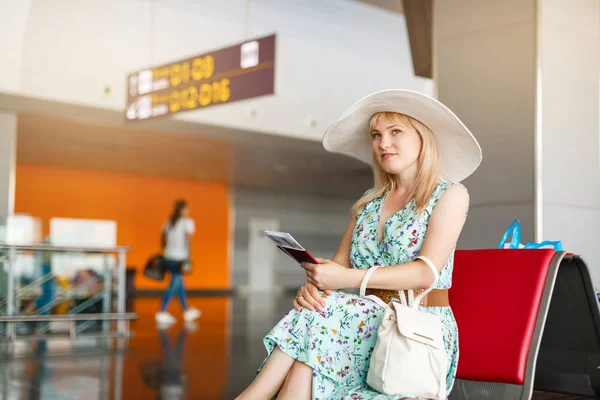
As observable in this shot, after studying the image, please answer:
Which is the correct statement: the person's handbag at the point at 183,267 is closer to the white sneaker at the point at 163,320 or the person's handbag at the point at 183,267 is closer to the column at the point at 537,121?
the white sneaker at the point at 163,320

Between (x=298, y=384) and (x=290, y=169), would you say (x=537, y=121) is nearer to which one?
(x=298, y=384)

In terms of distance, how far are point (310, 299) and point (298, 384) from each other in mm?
252

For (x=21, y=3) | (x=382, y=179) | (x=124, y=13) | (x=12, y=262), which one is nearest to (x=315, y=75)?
(x=124, y=13)

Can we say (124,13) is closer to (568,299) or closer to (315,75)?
(315,75)

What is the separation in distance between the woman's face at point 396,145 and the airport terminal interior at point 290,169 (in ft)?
0.05

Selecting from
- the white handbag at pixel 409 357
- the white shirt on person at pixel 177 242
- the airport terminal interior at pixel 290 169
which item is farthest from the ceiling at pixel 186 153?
the white handbag at pixel 409 357

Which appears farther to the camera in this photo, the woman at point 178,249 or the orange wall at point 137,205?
the orange wall at point 137,205

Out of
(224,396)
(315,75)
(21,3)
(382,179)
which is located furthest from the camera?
(315,75)

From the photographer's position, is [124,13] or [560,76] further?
[124,13]

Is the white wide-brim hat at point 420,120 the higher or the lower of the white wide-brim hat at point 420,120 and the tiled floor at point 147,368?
the higher

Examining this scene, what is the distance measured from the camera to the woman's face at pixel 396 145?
2225mm

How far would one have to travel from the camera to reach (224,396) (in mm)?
3678

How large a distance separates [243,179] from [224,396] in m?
13.6

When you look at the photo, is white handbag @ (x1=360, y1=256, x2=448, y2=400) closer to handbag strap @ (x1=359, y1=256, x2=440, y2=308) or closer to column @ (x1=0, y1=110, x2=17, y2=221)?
handbag strap @ (x1=359, y1=256, x2=440, y2=308)
